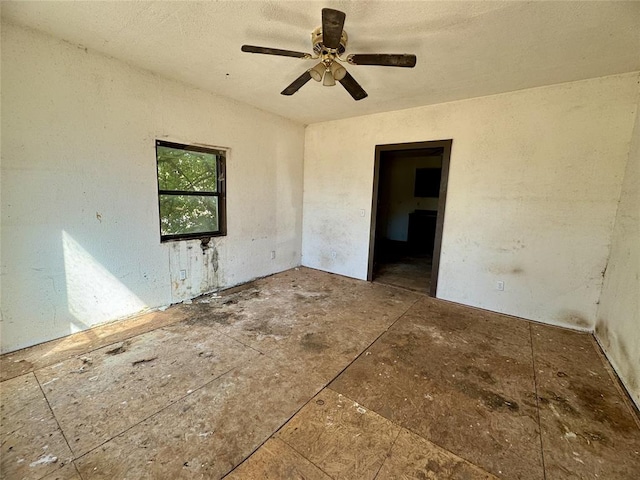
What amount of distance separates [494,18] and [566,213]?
6.99 feet

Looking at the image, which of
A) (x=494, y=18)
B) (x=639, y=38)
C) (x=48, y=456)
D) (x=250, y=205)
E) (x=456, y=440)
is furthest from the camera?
(x=250, y=205)

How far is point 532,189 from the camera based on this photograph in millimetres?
2984

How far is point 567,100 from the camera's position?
9.02ft

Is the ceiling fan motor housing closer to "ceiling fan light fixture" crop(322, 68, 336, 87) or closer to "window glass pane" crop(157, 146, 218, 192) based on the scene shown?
"ceiling fan light fixture" crop(322, 68, 336, 87)

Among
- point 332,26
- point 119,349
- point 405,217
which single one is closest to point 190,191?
point 119,349

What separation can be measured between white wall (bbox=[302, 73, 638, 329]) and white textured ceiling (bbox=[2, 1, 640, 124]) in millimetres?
281

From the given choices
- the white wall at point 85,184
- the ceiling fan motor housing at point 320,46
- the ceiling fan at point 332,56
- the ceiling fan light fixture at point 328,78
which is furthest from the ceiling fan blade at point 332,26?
the white wall at point 85,184

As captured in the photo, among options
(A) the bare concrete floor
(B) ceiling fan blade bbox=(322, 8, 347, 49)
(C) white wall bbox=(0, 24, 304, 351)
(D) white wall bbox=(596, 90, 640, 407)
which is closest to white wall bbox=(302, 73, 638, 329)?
(D) white wall bbox=(596, 90, 640, 407)

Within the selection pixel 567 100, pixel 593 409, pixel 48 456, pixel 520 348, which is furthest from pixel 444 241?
pixel 48 456

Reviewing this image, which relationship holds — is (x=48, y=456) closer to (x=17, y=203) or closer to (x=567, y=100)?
(x=17, y=203)

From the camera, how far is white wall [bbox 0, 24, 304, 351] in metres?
2.12

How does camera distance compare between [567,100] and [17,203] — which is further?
[567,100]

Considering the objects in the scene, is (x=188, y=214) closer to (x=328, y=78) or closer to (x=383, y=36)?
(x=328, y=78)

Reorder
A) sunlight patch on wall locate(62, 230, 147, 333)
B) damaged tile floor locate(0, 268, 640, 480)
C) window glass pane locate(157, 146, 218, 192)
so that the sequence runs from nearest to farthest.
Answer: damaged tile floor locate(0, 268, 640, 480)
sunlight patch on wall locate(62, 230, 147, 333)
window glass pane locate(157, 146, 218, 192)
